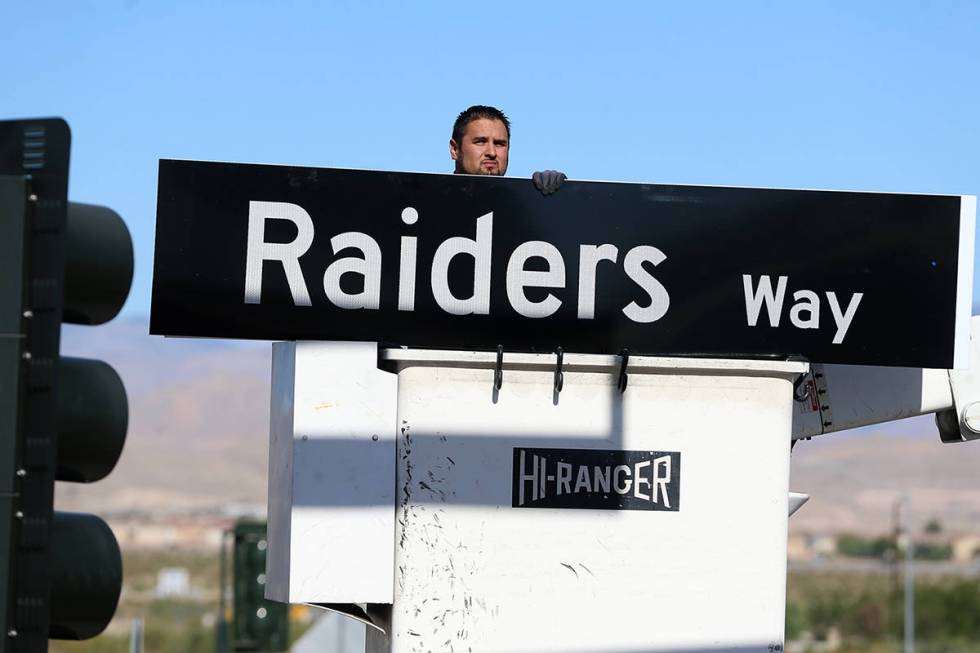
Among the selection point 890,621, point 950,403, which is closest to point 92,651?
point 890,621

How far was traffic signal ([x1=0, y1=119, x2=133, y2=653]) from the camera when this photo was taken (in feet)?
9.83

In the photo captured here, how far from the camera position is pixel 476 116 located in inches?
245

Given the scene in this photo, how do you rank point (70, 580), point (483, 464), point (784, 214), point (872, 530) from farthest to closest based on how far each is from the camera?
point (872, 530) → point (784, 214) → point (483, 464) → point (70, 580)

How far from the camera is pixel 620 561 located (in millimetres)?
4656

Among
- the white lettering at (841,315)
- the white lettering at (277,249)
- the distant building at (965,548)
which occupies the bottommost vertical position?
the distant building at (965,548)

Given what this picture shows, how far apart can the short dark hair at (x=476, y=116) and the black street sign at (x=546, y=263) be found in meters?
1.41

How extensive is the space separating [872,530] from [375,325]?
114 m

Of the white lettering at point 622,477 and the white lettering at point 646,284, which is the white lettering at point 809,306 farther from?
the white lettering at point 622,477

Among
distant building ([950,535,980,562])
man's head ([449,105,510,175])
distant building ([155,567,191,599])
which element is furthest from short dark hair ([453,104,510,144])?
distant building ([950,535,980,562])

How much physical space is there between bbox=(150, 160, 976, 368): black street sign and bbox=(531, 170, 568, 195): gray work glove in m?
0.03

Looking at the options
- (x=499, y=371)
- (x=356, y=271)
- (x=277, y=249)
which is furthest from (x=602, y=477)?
(x=277, y=249)

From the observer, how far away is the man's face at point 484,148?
6.15 meters

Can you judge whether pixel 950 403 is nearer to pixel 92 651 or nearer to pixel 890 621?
pixel 92 651

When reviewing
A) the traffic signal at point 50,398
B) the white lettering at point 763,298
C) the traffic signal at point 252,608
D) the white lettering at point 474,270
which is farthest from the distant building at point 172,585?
the traffic signal at point 50,398
